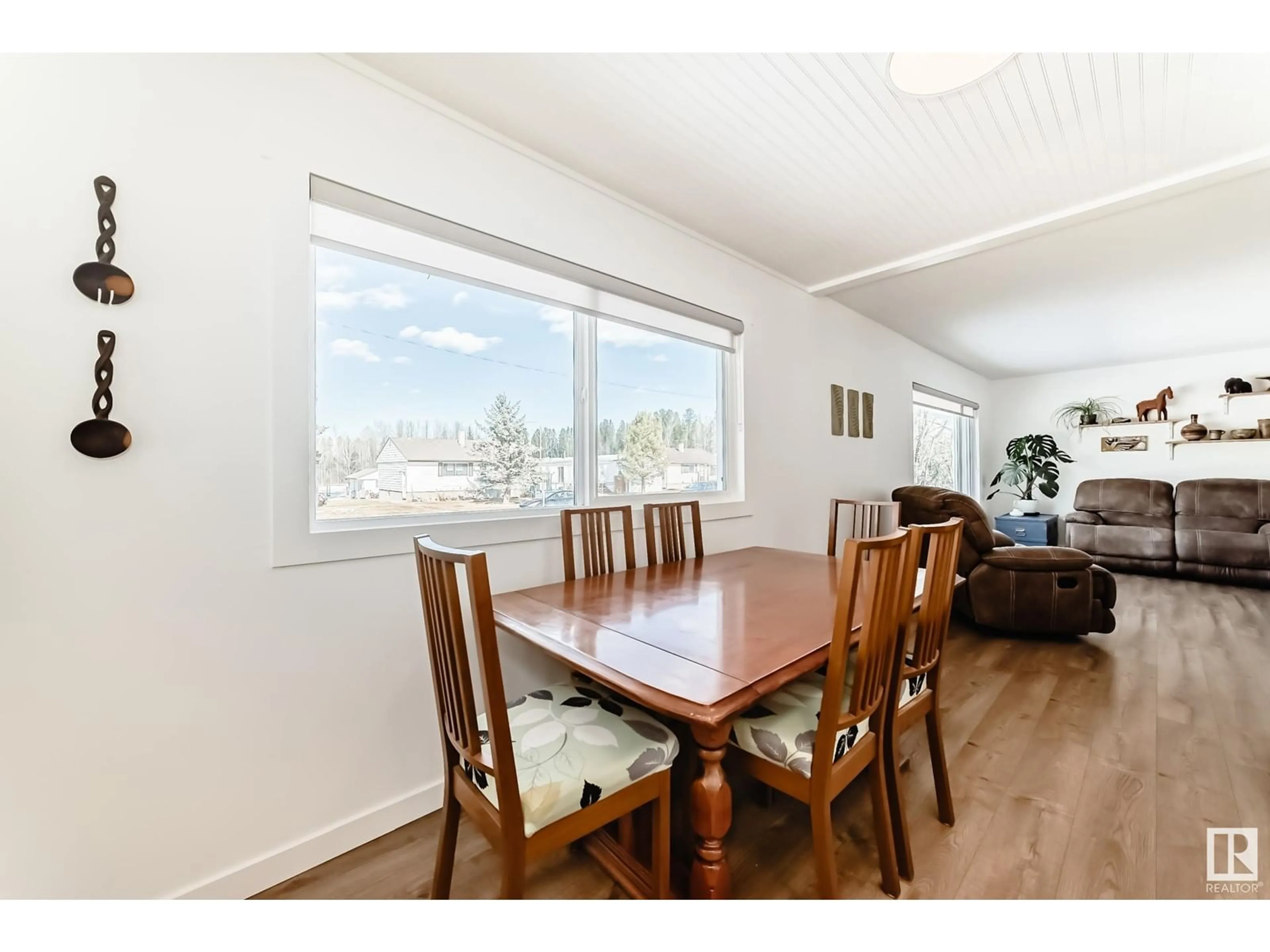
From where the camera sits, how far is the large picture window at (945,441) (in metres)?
5.31

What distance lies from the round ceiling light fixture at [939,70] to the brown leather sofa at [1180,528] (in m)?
5.70

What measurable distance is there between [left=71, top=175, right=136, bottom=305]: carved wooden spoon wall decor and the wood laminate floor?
5.24 ft

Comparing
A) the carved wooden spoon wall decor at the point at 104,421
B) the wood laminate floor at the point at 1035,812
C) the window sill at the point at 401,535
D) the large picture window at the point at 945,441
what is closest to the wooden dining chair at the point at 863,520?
the wood laminate floor at the point at 1035,812

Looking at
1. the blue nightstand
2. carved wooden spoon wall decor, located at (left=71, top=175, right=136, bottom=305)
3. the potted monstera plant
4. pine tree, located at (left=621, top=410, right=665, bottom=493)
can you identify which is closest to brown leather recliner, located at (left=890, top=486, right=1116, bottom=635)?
pine tree, located at (left=621, top=410, right=665, bottom=493)

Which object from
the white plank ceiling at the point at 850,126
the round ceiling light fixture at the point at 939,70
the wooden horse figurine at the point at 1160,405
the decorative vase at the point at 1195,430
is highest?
the white plank ceiling at the point at 850,126

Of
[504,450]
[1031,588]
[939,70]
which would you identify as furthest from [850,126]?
[1031,588]

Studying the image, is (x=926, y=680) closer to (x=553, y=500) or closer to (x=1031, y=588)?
(x=553, y=500)

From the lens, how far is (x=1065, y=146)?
200cm

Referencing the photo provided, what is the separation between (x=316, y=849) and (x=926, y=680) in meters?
1.95

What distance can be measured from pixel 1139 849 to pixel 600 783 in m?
1.61

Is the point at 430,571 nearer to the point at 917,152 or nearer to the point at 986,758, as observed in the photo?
the point at 986,758

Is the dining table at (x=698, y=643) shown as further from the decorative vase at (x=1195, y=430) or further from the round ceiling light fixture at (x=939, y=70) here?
the decorative vase at (x=1195, y=430)

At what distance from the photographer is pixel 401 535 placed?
166cm
